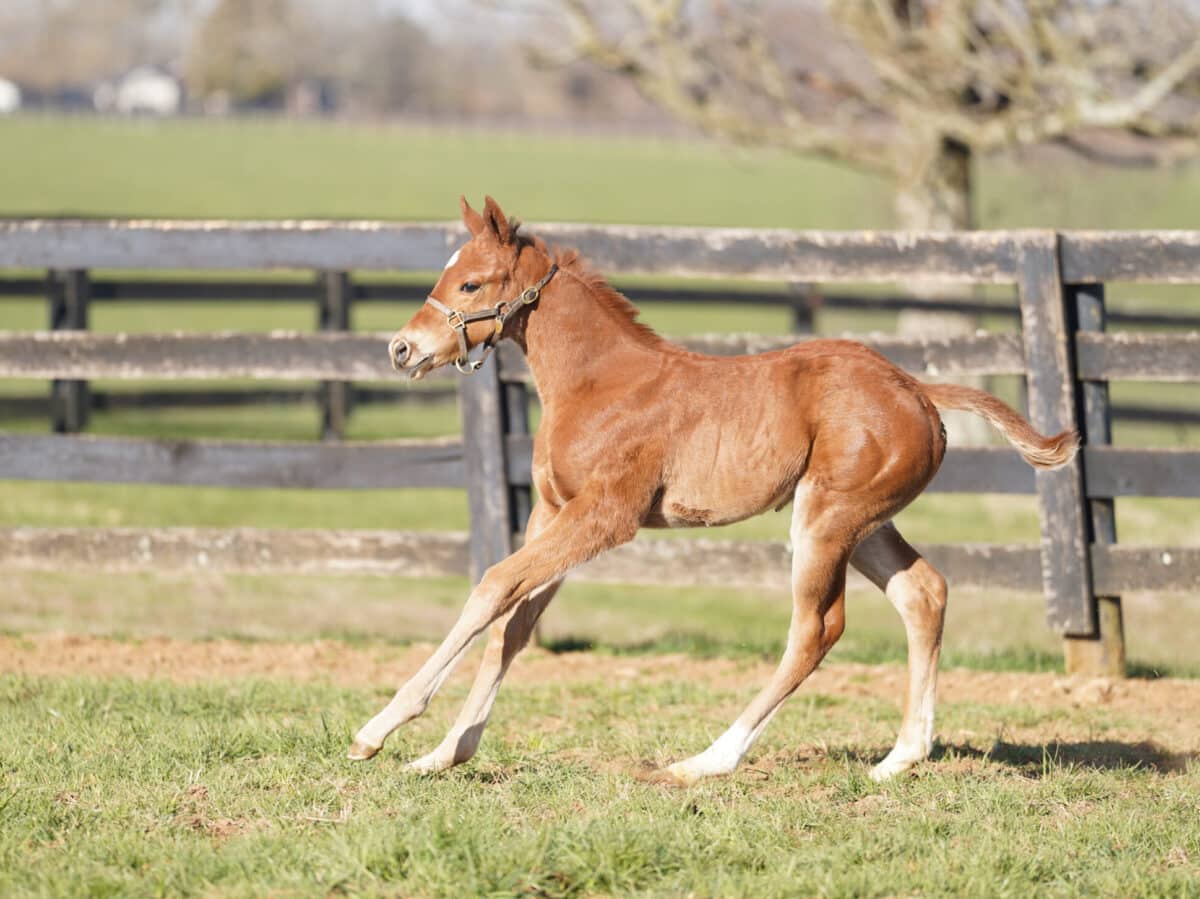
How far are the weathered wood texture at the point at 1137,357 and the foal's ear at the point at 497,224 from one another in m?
3.16

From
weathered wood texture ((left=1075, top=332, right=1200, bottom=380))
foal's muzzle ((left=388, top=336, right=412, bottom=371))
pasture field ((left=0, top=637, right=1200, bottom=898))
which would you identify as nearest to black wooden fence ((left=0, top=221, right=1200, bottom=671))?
weathered wood texture ((left=1075, top=332, right=1200, bottom=380))

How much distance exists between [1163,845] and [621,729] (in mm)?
2075

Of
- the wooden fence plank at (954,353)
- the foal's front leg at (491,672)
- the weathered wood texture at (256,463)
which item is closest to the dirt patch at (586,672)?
the weathered wood texture at (256,463)

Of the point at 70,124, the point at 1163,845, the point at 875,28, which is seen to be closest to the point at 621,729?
the point at 1163,845

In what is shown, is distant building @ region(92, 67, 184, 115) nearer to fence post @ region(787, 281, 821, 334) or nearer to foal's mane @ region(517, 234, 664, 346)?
fence post @ region(787, 281, 821, 334)

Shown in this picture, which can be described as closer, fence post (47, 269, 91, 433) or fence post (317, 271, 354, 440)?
fence post (47, 269, 91, 433)

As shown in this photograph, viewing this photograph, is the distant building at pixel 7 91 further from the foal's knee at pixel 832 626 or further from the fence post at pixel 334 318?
the foal's knee at pixel 832 626

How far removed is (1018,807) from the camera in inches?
179

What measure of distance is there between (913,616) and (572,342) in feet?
4.87

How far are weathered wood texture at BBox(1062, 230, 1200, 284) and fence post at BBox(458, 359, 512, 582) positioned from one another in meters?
2.72

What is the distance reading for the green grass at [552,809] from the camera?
3801 mm

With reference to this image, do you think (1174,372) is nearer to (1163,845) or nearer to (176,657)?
(1163,845)

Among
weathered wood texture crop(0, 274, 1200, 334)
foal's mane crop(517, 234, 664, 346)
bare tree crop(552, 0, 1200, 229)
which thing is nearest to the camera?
foal's mane crop(517, 234, 664, 346)

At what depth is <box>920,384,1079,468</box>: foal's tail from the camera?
517 centimetres
